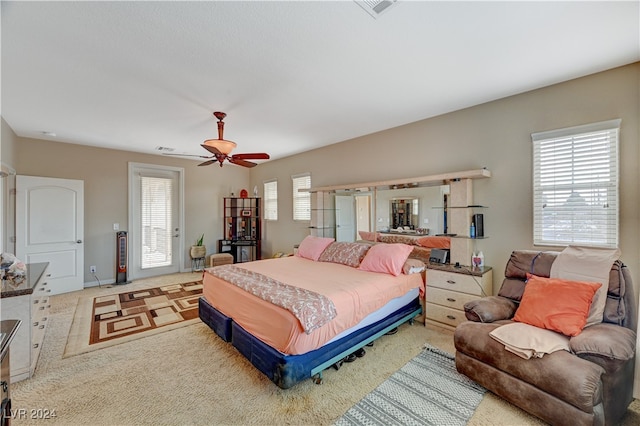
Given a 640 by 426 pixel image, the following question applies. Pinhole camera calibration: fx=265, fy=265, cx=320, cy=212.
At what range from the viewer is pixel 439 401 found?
2.05 m

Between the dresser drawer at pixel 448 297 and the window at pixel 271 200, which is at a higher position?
the window at pixel 271 200

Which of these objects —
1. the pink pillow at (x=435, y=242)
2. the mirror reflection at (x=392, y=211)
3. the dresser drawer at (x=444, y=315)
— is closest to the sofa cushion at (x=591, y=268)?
the dresser drawer at (x=444, y=315)

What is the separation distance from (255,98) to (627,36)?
3278 millimetres

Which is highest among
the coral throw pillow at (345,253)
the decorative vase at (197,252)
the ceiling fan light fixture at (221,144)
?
the ceiling fan light fixture at (221,144)

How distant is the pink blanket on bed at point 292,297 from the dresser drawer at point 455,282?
1.59m

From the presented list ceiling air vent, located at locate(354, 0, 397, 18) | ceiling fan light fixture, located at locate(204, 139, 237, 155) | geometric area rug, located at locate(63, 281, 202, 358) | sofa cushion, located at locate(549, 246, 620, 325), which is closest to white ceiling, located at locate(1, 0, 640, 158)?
ceiling air vent, located at locate(354, 0, 397, 18)

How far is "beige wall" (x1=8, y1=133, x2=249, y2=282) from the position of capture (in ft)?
15.6

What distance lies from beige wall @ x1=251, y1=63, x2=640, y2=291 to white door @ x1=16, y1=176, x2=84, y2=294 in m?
5.15

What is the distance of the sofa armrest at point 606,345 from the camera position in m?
1.66

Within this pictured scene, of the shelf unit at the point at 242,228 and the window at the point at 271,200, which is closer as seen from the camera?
the window at the point at 271,200

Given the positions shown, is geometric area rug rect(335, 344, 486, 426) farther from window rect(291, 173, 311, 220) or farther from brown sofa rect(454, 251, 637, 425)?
window rect(291, 173, 311, 220)

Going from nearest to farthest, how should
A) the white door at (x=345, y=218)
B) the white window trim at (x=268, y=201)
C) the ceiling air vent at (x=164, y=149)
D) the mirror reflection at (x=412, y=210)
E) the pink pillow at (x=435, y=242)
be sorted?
the pink pillow at (x=435, y=242), the mirror reflection at (x=412, y=210), the white door at (x=345, y=218), the ceiling air vent at (x=164, y=149), the white window trim at (x=268, y=201)

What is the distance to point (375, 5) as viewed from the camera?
1.70 m

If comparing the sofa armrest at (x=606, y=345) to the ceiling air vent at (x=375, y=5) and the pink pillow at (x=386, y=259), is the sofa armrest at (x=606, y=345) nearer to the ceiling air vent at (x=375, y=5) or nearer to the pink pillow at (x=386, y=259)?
the pink pillow at (x=386, y=259)
